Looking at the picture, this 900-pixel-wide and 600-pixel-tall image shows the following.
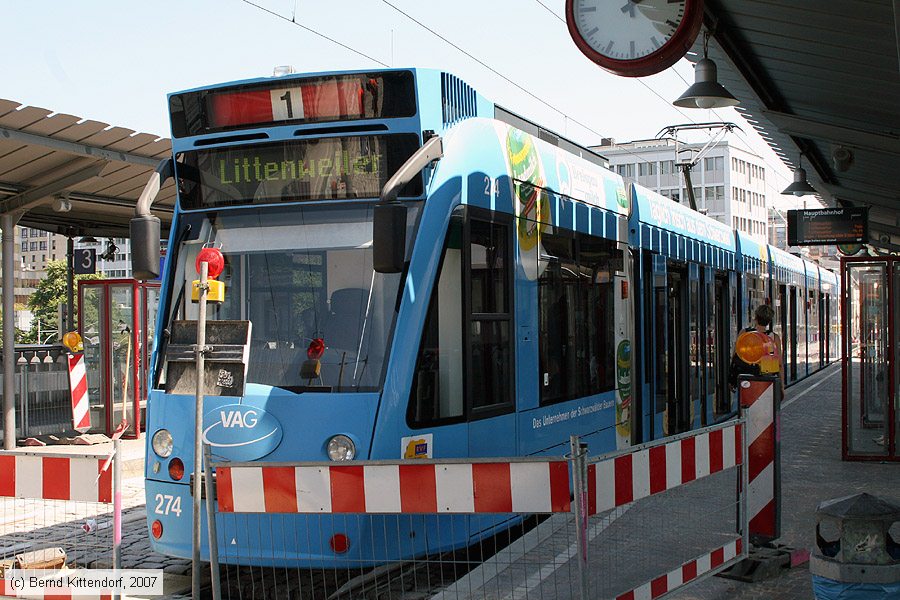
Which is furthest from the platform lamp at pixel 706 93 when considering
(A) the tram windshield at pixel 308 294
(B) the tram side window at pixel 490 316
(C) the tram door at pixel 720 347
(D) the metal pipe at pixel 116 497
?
(C) the tram door at pixel 720 347

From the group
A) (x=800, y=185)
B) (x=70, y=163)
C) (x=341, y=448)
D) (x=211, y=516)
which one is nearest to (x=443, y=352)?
(x=341, y=448)

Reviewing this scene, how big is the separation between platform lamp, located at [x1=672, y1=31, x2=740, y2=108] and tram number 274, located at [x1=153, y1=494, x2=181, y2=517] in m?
4.88

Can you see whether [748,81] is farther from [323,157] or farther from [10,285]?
[10,285]

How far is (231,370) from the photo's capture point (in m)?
5.55

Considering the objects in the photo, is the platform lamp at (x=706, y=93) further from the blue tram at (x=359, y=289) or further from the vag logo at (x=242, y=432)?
the vag logo at (x=242, y=432)

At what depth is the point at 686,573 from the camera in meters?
A: 5.66

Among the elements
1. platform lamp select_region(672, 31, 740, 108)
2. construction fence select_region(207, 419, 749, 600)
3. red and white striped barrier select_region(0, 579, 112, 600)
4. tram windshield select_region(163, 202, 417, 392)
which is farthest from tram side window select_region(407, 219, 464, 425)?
platform lamp select_region(672, 31, 740, 108)

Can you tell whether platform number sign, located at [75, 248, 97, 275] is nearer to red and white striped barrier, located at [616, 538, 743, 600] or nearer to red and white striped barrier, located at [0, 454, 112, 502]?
red and white striped barrier, located at [0, 454, 112, 502]

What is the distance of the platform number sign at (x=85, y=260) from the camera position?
16703 millimetres

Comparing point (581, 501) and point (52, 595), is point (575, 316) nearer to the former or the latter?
point (581, 501)

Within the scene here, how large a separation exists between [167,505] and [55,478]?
3.08ft

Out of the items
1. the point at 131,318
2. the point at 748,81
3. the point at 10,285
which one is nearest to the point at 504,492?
the point at 748,81

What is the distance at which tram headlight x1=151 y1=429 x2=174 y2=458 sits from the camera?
6.62 meters

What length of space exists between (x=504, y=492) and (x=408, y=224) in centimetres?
221
